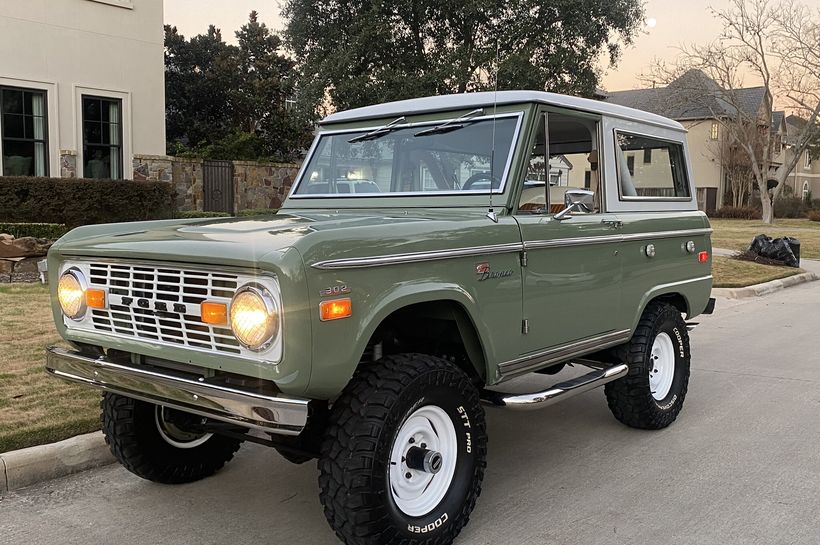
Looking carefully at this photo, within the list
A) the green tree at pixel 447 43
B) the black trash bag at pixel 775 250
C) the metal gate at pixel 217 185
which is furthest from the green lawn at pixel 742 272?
the metal gate at pixel 217 185

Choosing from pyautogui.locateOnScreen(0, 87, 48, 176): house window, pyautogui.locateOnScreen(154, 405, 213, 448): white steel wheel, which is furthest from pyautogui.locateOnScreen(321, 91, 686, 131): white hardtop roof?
pyautogui.locateOnScreen(0, 87, 48, 176): house window

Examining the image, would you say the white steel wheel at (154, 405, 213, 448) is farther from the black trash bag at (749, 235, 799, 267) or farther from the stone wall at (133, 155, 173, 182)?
the black trash bag at (749, 235, 799, 267)

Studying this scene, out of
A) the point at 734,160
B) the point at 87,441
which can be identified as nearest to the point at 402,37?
the point at 87,441

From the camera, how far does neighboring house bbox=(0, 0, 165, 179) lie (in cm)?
1393

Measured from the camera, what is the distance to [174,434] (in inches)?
164

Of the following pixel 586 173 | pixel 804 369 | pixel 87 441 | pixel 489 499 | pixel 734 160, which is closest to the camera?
pixel 489 499

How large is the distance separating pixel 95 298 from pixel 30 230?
850cm

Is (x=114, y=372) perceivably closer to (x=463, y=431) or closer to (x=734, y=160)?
(x=463, y=431)

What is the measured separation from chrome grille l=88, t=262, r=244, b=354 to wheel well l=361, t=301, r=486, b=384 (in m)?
0.79

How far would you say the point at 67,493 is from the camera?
405cm

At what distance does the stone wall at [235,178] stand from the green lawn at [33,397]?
8700 millimetres

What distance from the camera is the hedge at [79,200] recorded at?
13.1 metres

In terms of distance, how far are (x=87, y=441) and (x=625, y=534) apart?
3102mm

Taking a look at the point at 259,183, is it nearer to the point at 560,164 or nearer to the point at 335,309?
the point at 560,164
